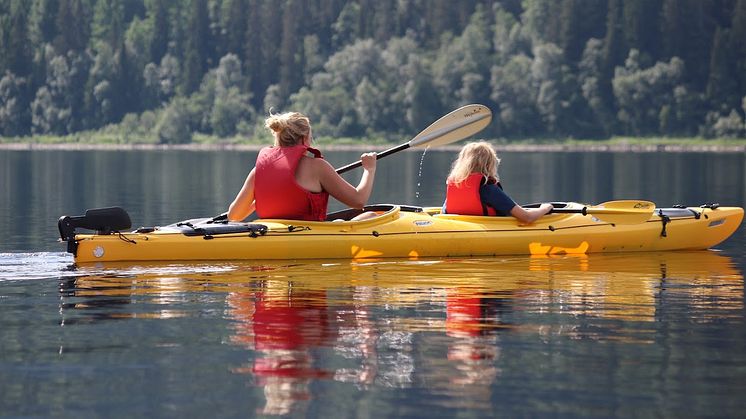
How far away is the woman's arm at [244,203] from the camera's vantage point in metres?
15.2

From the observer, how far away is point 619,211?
17.0 m

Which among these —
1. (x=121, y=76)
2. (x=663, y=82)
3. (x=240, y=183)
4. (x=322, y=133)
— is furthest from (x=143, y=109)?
(x=240, y=183)

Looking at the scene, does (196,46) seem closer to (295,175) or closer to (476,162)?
(476,162)

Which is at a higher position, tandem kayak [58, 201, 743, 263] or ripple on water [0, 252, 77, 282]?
tandem kayak [58, 201, 743, 263]

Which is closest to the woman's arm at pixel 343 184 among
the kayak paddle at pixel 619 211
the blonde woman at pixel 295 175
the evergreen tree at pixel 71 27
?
the blonde woman at pixel 295 175

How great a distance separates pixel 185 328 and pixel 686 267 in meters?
6.47

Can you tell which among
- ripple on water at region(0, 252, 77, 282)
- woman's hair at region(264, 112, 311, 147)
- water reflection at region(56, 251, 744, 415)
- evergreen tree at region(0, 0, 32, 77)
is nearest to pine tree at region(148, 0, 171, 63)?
evergreen tree at region(0, 0, 32, 77)

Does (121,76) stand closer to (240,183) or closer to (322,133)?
(322,133)

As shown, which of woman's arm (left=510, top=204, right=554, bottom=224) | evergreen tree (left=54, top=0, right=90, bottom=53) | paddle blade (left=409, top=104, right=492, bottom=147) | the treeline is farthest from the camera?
evergreen tree (left=54, top=0, right=90, bottom=53)

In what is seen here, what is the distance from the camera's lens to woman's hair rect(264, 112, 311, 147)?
48.4 ft

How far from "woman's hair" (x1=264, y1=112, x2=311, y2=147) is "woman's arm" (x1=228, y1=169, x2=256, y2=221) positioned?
0.54m

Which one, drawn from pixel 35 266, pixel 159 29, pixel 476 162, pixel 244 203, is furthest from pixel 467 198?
pixel 159 29

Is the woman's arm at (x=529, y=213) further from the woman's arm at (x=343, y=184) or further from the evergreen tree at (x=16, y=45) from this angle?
the evergreen tree at (x=16, y=45)

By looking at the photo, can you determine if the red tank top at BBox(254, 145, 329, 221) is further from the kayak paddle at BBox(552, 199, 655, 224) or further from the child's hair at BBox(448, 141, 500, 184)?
the kayak paddle at BBox(552, 199, 655, 224)
